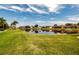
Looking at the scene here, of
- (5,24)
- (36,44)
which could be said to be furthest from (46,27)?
(5,24)

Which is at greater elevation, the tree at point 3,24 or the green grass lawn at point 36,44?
the tree at point 3,24

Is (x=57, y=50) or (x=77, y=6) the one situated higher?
(x=77, y=6)

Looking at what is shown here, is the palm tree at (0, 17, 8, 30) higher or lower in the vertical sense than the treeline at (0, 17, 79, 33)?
higher

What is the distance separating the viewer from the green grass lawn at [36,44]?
174cm

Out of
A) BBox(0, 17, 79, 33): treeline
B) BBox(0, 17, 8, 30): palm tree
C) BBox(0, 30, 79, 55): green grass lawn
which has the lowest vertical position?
BBox(0, 30, 79, 55): green grass lawn

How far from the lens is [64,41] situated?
69.1 inches

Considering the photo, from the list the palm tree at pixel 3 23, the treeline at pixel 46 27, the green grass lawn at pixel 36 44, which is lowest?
the green grass lawn at pixel 36 44

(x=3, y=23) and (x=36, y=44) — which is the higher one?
(x=3, y=23)

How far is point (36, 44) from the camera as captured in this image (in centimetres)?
176

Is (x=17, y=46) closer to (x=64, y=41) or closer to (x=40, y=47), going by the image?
(x=40, y=47)

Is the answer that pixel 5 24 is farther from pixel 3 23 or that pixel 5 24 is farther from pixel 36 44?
pixel 36 44

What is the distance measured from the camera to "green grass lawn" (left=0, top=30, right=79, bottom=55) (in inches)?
68.4
